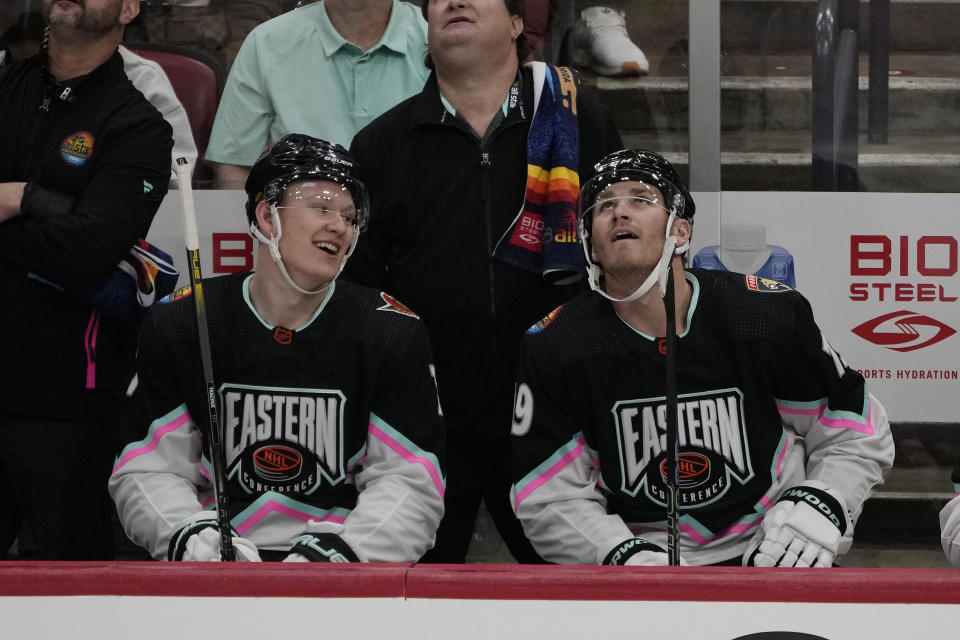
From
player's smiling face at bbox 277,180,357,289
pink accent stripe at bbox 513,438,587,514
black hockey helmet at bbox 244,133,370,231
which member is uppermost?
black hockey helmet at bbox 244,133,370,231

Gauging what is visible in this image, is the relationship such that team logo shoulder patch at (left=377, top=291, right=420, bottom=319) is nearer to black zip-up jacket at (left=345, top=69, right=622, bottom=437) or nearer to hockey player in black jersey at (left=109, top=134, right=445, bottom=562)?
hockey player in black jersey at (left=109, top=134, right=445, bottom=562)

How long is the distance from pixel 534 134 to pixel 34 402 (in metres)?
1.30

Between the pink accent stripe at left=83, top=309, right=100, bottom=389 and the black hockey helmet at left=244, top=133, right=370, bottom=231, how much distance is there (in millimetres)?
540

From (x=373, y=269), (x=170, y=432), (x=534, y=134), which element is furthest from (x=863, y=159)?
(x=170, y=432)

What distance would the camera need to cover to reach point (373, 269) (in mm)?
2842

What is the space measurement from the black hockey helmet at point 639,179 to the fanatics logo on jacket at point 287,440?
65 cm

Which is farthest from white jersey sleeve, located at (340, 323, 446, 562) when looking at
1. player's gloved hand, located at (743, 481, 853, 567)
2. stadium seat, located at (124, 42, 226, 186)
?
stadium seat, located at (124, 42, 226, 186)

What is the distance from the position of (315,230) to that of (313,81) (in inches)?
35.8

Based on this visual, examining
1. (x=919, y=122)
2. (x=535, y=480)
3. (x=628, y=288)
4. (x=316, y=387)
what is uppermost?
(x=919, y=122)

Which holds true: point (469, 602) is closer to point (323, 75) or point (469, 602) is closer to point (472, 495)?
point (472, 495)

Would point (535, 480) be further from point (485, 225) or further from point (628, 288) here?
point (485, 225)

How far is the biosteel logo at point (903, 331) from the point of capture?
3.49 m

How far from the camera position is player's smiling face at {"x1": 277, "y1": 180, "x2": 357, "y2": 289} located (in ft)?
7.98

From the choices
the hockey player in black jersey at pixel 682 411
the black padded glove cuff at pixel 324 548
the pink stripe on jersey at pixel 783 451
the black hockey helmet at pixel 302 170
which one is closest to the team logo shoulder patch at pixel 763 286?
the hockey player in black jersey at pixel 682 411
